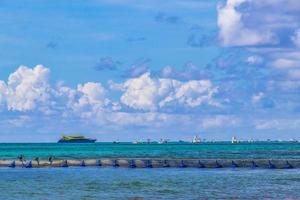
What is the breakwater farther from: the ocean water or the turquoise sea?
the ocean water

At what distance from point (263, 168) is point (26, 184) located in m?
37.6

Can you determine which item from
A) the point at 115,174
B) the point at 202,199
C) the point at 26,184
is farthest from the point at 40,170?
the point at 202,199

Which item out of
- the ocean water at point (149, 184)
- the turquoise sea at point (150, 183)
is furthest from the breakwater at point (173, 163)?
the ocean water at point (149, 184)

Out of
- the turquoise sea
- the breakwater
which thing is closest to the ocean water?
the turquoise sea

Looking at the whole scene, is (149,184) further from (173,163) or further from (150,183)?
(173,163)

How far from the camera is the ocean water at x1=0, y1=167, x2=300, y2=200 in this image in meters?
59.9

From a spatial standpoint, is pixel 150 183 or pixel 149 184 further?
pixel 150 183

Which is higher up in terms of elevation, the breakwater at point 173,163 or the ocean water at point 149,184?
the breakwater at point 173,163

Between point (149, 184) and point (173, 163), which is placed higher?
point (173, 163)

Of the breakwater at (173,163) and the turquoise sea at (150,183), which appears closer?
the turquoise sea at (150,183)

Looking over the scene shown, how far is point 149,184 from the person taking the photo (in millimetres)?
71125

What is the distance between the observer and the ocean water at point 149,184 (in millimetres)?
59906

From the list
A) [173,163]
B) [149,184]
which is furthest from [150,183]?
[173,163]

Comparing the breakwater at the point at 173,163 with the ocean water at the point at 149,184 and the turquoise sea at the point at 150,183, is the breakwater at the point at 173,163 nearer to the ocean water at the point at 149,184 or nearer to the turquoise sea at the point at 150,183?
the turquoise sea at the point at 150,183
